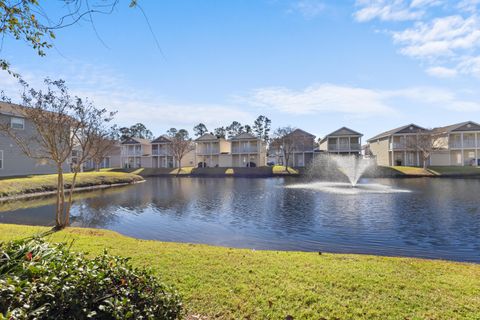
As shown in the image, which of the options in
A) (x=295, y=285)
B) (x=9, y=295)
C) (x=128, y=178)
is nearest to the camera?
(x=9, y=295)

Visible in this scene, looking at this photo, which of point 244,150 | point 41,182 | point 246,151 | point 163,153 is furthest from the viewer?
point 163,153

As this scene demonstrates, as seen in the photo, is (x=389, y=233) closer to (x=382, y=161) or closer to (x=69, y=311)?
(x=69, y=311)

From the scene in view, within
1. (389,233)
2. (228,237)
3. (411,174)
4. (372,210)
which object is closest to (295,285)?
(228,237)

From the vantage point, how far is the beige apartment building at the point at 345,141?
5438 centimetres

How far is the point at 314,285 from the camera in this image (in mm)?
4996

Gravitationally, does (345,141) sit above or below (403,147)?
above

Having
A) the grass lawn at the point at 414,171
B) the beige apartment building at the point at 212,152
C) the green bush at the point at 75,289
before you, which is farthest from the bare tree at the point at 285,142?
the green bush at the point at 75,289

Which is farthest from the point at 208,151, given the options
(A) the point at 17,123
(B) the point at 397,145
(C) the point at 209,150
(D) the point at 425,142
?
(D) the point at 425,142

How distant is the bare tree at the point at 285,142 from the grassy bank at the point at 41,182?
28.7 metres

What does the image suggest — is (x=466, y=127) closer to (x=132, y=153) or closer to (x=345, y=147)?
(x=345, y=147)

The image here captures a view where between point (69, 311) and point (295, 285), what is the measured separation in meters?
3.59

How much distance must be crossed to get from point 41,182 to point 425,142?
177ft

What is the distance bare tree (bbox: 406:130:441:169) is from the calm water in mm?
29647

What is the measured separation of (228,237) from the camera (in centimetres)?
1193
